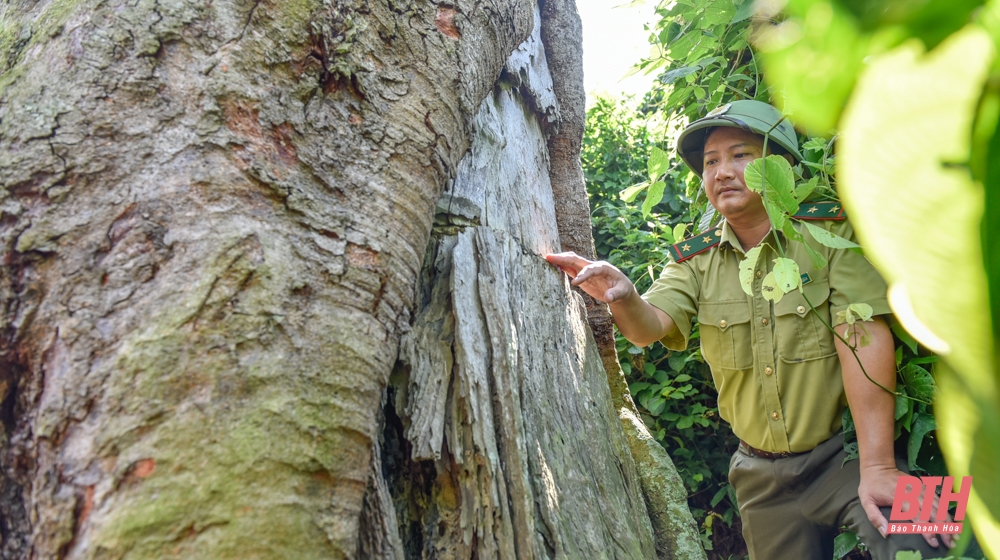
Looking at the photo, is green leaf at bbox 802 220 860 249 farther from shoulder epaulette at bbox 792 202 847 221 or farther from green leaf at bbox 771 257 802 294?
shoulder epaulette at bbox 792 202 847 221

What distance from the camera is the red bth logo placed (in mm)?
1548

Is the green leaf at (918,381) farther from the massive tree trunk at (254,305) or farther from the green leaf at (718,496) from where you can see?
the green leaf at (718,496)

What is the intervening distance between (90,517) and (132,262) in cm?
36

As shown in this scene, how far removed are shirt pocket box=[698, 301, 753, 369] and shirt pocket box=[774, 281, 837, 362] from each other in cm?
12

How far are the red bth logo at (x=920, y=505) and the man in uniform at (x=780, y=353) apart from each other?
33 millimetres

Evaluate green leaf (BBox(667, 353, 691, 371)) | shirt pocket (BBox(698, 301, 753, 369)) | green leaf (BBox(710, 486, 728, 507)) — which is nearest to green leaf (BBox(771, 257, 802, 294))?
shirt pocket (BBox(698, 301, 753, 369))

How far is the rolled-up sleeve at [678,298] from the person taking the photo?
2295 millimetres

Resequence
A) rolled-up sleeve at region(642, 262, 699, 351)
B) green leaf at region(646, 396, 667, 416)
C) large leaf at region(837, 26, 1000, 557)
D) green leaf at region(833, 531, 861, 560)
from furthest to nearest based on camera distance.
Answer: green leaf at region(646, 396, 667, 416)
rolled-up sleeve at region(642, 262, 699, 351)
green leaf at region(833, 531, 861, 560)
large leaf at region(837, 26, 1000, 557)

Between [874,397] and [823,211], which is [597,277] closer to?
[823,211]

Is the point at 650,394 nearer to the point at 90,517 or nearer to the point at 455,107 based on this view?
the point at 455,107

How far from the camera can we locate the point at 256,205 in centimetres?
107

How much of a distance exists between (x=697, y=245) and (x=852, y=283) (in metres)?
0.67

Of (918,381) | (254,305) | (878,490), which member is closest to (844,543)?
(878,490)

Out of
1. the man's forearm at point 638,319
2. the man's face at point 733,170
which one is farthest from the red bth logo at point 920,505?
the man's face at point 733,170
